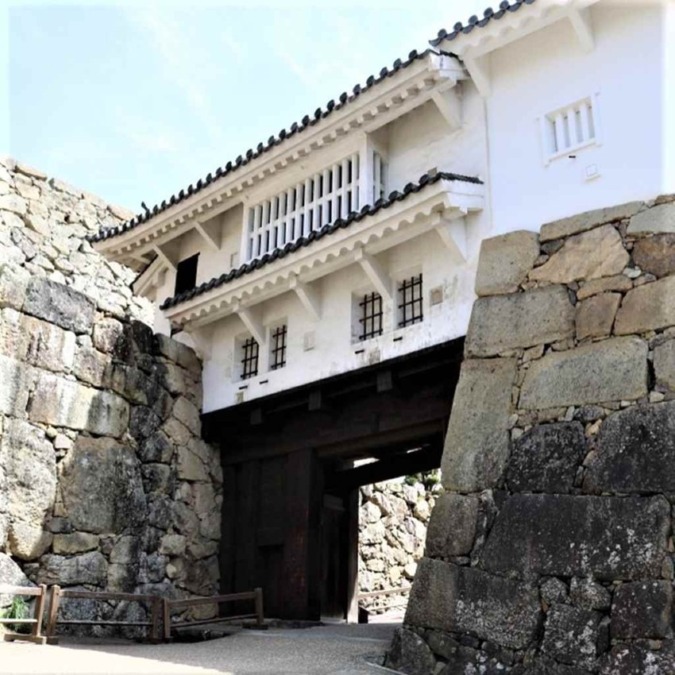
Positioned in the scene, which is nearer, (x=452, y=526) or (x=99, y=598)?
(x=452, y=526)

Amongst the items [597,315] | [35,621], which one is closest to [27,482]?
[35,621]

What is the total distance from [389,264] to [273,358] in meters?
2.54

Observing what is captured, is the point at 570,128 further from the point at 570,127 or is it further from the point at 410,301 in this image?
the point at 410,301

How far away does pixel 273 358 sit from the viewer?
11602 millimetres

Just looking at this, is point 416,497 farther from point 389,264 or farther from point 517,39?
point 517,39

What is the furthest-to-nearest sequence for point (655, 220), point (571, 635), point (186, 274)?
point (186, 274) < point (655, 220) < point (571, 635)

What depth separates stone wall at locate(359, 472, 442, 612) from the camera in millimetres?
14555

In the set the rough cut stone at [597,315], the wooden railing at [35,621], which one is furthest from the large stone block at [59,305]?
the rough cut stone at [597,315]

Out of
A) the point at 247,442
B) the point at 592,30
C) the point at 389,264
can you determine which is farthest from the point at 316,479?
the point at 592,30

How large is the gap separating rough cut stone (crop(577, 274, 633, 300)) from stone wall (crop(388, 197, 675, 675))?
0.05 ft

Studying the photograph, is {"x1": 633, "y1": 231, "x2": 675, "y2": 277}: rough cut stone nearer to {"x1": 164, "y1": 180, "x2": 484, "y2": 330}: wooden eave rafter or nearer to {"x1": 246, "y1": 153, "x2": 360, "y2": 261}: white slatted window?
{"x1": 164, "y1": 180, "x2": 484, "y2": 330}: wooden eave rafter

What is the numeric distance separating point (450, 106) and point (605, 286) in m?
3.29

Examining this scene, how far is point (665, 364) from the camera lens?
284 inches

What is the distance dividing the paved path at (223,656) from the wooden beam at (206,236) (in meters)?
6.08
